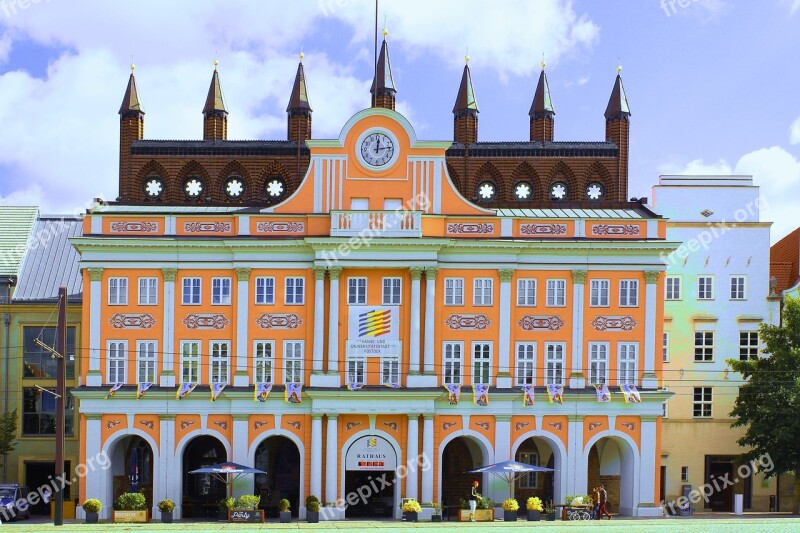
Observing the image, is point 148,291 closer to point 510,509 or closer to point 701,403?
point 510,509

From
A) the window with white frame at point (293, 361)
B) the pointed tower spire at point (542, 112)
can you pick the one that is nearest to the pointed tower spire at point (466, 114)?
the pointed tower spire at point (542, 112)

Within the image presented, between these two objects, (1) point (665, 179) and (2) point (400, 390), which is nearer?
A: (2) point (400, 390)

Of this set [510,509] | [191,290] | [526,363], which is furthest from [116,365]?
[510,509]

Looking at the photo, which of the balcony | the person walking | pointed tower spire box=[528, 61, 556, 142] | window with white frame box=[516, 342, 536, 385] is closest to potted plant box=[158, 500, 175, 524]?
the balcony

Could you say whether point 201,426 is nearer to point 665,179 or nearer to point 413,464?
point 413,464

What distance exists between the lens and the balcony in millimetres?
61844

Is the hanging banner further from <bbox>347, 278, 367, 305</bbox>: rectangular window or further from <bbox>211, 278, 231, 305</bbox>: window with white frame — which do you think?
<bbox>211, 278, 231, 305</bbox>: window with white frame

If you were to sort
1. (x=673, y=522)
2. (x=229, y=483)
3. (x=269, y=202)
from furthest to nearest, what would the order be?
(x=269, y=202) → (x=229, y=483) → (x=673, y=522)

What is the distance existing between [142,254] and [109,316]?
385 centimetres

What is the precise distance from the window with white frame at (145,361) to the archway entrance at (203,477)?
502 cm

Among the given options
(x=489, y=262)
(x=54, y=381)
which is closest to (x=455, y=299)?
(x=489, y=262)

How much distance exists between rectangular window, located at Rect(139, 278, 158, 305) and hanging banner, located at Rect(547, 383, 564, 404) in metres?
22.1

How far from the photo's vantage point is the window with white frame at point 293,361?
62625 millimetres

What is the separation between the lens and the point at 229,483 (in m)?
61.0
